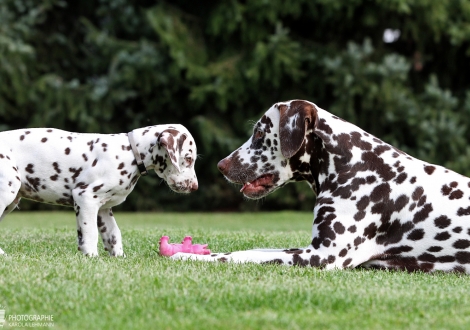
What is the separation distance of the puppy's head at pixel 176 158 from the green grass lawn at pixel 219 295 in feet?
4.03

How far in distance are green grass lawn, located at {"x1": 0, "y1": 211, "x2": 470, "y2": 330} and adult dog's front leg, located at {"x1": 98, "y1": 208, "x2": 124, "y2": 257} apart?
1.05m

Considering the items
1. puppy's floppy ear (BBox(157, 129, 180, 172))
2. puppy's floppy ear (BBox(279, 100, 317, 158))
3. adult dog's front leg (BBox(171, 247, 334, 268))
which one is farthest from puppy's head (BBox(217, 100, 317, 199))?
adult dog's front leg (BBox(171, 247, 334, 268))

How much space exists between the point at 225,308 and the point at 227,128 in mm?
16322

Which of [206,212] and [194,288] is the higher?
[194,288]

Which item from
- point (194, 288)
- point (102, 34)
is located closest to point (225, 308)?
point (194, 288)

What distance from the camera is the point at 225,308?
4.50 meters

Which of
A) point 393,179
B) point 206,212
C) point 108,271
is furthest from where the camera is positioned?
point 206,212

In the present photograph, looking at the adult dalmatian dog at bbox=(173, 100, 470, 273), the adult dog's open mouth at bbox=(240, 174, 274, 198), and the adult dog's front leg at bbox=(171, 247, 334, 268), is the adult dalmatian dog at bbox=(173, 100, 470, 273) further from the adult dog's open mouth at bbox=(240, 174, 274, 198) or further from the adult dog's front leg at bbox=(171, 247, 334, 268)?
the adult dog's open mouth at bbox=(240, 174, 274, 198)

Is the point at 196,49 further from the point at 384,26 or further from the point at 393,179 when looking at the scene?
the point at 393,179

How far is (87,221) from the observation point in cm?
682

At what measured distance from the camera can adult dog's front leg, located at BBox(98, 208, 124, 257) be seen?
727cm

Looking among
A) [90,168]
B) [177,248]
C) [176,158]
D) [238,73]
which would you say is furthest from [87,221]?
[238,73]

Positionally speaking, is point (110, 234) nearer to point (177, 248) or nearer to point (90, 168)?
point (90, 168)

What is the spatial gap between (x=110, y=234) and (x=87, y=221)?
0.53m
